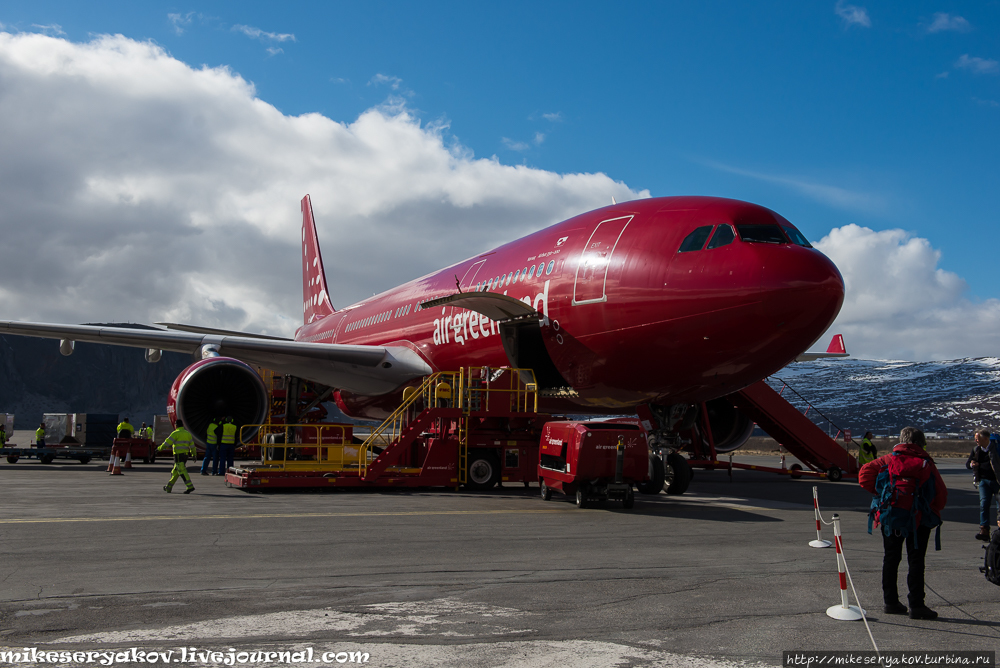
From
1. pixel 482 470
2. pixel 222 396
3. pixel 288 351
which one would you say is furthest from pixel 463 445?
pixel 222 396

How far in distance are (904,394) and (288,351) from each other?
141m

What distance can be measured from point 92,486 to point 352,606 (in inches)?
439

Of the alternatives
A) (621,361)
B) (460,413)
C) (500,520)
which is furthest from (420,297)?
(500,520)

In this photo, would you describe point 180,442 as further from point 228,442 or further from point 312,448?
point 312,448

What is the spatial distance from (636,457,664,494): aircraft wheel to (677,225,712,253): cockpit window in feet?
12.1

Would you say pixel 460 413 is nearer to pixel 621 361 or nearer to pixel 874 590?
pixel 621 361

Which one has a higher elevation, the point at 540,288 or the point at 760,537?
the point at 540,288

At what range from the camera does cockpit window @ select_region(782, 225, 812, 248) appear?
1043 centimetres

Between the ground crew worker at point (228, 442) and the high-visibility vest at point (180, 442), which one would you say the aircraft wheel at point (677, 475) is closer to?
the high-visibility vest at point (180, 442)

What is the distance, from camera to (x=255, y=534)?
8141mm

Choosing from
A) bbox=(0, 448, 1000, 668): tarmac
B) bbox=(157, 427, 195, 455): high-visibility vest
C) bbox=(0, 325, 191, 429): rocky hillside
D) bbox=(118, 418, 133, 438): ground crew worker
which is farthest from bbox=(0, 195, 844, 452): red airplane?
bbox=(0, 325, 191, 429): rocky hillside

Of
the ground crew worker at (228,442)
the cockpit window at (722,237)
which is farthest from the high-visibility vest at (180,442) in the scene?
the cockpit window at (722,237)

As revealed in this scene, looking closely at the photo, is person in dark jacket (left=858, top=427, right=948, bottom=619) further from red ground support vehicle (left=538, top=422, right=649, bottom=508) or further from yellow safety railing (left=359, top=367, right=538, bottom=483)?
yellow safety railing (left=359, top=367, right=538, bottom=483)

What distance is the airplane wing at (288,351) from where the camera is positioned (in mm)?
17016
